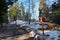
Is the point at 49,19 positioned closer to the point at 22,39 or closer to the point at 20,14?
the point at 22,39

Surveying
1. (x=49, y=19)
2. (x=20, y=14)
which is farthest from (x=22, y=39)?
(x=20, y=14)

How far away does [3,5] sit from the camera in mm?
27453

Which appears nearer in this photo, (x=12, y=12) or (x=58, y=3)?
(x=58, y=3)

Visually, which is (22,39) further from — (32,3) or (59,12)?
(32,3)

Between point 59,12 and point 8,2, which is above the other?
point 8,2

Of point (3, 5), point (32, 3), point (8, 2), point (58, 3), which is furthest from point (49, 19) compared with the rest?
point (3, 5)

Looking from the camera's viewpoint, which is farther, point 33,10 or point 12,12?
point 12,12

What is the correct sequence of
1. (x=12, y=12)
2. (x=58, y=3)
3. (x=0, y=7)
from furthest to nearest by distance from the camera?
(x=12, y=12) → (x=58, y=3) → (x=0, y=7)

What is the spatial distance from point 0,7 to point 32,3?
122ft

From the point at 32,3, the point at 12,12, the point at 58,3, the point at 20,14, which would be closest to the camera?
the point at 58,3

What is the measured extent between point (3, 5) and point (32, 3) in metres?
36.8

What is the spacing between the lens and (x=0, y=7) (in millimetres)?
27250

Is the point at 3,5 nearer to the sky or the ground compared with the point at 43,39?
nearer to the sky

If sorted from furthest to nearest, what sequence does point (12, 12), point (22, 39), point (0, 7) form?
point (12, 12) → point (0, 7) → point (22, 39)
